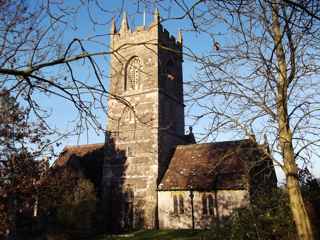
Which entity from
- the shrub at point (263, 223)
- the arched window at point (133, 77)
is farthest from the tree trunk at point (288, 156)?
the arched window at point (133, 77)

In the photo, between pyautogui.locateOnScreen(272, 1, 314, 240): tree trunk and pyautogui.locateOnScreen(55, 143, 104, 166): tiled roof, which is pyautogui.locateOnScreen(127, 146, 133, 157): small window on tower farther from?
pyautogui.locateOnScreen(272, 1, 314, 240): tree trunk

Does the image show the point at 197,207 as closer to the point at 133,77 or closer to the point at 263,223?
the point at 263,223

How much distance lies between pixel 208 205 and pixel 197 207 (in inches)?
30.1

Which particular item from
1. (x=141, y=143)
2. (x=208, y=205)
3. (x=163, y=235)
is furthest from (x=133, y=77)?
(x=163, y=235)

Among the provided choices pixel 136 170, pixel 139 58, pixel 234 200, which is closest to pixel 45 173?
pixel 136 170

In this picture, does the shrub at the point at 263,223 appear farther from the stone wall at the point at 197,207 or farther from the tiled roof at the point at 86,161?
the tiled roof at the point at 86,161

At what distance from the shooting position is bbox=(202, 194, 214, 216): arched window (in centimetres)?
2134

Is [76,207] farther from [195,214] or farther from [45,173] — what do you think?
[195,214]

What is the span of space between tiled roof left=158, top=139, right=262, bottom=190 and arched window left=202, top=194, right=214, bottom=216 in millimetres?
683

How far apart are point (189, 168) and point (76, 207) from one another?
833cm

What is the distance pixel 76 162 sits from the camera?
27.2 meters

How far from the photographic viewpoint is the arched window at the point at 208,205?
21344 millimetres

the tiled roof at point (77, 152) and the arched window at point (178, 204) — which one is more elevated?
the tiled roof at point (77, 152)

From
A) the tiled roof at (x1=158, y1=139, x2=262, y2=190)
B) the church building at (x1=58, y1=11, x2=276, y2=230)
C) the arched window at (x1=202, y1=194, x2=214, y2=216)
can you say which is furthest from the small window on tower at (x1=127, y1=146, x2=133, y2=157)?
the arched window at (x1=202, y1=194, x2=214, y2=216)
